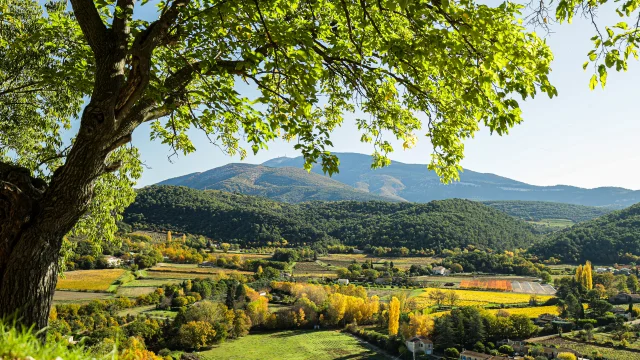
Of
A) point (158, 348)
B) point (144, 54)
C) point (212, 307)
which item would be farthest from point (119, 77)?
point (212, 307)

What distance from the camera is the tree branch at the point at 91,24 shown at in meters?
4.06

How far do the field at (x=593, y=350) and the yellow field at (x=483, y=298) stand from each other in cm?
1370

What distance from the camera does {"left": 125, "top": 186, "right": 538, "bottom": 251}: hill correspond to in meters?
88.5

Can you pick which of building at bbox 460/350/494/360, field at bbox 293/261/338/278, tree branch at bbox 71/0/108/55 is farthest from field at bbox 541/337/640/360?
field at bbox 293/261/338/278

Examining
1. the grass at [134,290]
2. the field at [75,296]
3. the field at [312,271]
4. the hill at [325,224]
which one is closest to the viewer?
the field at [75,296]

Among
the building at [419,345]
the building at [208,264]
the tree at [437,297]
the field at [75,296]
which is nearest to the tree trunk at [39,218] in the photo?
the building at [419,345]

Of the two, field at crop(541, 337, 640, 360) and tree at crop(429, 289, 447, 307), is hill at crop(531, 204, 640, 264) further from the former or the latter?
field at crop(541, 337, 640, 360)

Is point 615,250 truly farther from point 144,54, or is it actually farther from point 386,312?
point 144,54

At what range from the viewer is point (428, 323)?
35938 mm

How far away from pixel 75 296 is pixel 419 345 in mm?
32957

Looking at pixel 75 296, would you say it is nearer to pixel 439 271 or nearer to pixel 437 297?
pixel 437 297

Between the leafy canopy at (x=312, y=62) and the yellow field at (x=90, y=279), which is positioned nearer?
the leafy canopy at (x=312, y=62)

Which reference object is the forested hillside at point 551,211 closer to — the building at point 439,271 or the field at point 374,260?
the field at point 374,260

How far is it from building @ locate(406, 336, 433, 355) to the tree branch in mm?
33271
